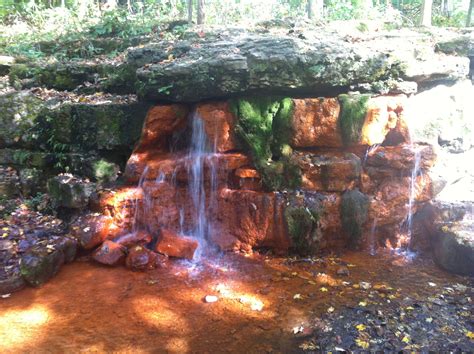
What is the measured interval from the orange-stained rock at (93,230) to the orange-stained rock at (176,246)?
88 centimetres

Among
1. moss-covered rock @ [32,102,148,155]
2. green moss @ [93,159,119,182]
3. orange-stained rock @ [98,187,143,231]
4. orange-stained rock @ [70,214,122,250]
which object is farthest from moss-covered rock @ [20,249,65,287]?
moss-covered rock @ [32,102,148,155]

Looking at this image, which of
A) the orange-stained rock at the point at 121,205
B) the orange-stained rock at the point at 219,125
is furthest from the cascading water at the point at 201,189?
the orange-stained rock at the point at 121,205

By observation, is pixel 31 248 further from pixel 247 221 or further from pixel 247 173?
pixel 247 173

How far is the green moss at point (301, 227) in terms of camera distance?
247 inches

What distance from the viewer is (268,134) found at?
22.1 feet

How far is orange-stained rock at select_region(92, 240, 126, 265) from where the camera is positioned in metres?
5.88

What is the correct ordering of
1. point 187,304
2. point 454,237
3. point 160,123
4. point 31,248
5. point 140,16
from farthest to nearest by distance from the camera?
point 140,16, point 160,123, point 454,237, point 31,248, point 187,304

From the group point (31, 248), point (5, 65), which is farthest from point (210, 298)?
point (5, 65)

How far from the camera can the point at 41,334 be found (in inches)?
167

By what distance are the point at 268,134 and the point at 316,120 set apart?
0.90 meters

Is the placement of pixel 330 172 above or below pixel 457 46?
below

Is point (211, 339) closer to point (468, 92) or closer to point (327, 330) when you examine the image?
point (327, 330)

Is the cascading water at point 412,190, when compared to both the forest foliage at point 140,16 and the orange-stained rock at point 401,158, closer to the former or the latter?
the orange-stained rock at point 401,158

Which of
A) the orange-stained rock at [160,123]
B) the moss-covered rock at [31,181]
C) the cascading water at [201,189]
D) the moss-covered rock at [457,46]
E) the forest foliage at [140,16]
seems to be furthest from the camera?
the forest foliage at [140,16]
